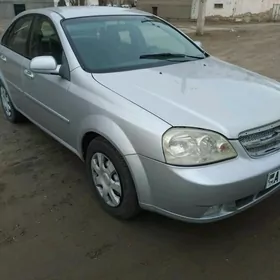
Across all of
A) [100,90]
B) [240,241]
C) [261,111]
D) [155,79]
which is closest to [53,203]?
[100,90]

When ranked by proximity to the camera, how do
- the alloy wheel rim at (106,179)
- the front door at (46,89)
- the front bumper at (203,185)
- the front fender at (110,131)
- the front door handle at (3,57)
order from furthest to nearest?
the front door handle at (3,57) < the front door at (46,89) < the alloy wheel rim at (106,179) < the front fender at (110,131) < the front bumper at (203,185)

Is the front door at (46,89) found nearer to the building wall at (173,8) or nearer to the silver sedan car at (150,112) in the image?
the silver sedan car at (150,112)

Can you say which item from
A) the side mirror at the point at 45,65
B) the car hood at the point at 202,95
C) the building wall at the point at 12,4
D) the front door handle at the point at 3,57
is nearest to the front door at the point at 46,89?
the side mirror at the point at 45,65

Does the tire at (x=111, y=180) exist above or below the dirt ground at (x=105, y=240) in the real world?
above

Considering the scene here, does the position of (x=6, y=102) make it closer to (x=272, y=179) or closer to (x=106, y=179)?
(x=106, y=179)

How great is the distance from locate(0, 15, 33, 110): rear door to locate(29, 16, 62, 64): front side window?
0.58ft

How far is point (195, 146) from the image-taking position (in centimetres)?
227

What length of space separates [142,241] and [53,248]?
64cm

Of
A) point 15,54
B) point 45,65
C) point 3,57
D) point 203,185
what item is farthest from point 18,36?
point 203,185

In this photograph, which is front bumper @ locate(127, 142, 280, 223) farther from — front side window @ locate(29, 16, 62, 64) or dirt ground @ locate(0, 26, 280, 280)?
front side window @ locate(29, 16, 62, 64)

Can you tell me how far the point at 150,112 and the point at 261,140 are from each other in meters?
0.77

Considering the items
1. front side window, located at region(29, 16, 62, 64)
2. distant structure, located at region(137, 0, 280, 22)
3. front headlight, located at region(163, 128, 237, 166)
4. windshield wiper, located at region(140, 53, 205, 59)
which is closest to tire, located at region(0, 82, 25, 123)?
front side window, located at region(29, 16, 62, 64)

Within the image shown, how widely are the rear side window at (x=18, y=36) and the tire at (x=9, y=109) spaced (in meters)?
0.65

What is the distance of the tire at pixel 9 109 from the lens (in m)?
4.70
